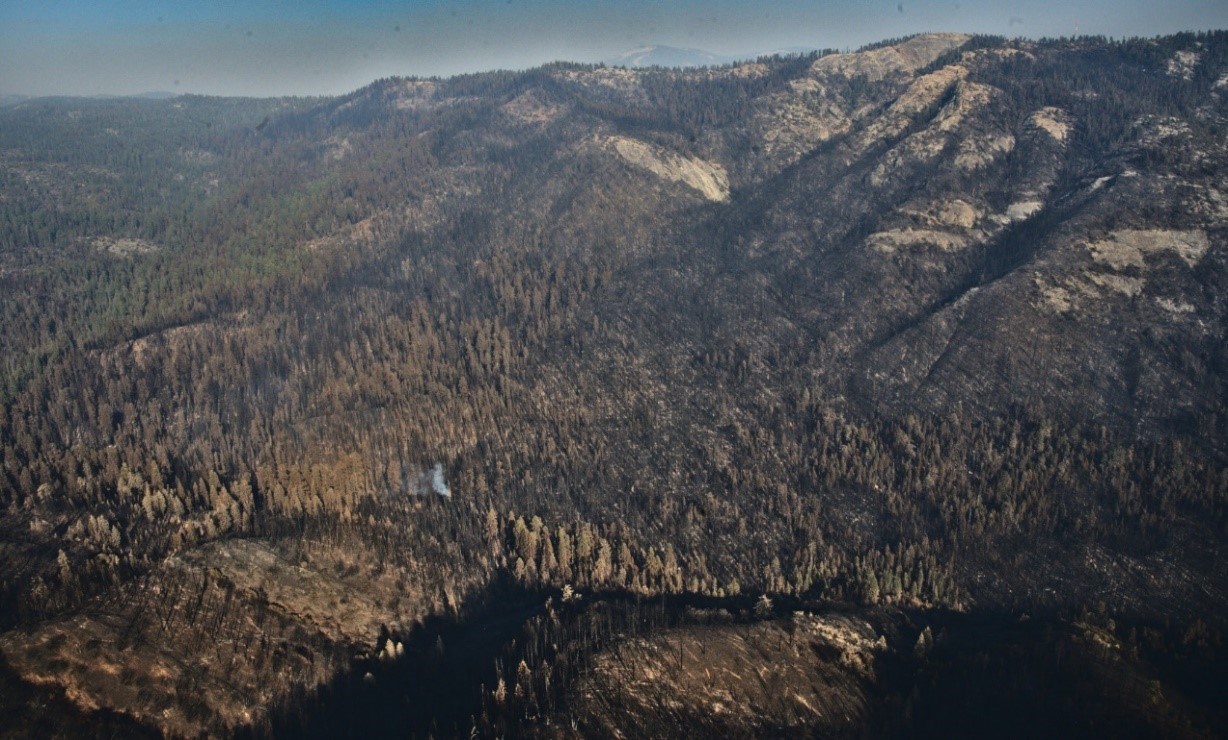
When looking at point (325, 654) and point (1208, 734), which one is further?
point (325, 654)

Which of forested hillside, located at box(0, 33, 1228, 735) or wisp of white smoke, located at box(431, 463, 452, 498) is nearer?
forested hillside, located at box(0, 33, 1228, 735)

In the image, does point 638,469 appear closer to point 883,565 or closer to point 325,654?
point 883,565

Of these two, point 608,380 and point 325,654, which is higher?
point 608,380

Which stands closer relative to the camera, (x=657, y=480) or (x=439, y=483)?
(x=439, y=483)

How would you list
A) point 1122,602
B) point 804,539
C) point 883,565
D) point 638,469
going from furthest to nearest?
point 638,469 → point 804,539 → point 883,565 → point 1122,602

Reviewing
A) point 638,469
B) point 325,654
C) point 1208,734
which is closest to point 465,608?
point 325,654

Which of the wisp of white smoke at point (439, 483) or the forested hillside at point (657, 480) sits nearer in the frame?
the forested hillside at point (657, 480)

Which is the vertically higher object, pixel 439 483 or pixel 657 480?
pixel 439 483

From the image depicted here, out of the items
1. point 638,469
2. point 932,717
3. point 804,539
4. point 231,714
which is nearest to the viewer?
point 231,714

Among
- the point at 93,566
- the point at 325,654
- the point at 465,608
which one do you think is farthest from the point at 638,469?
the point at 93,566

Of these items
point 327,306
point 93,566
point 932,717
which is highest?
point 327,306
